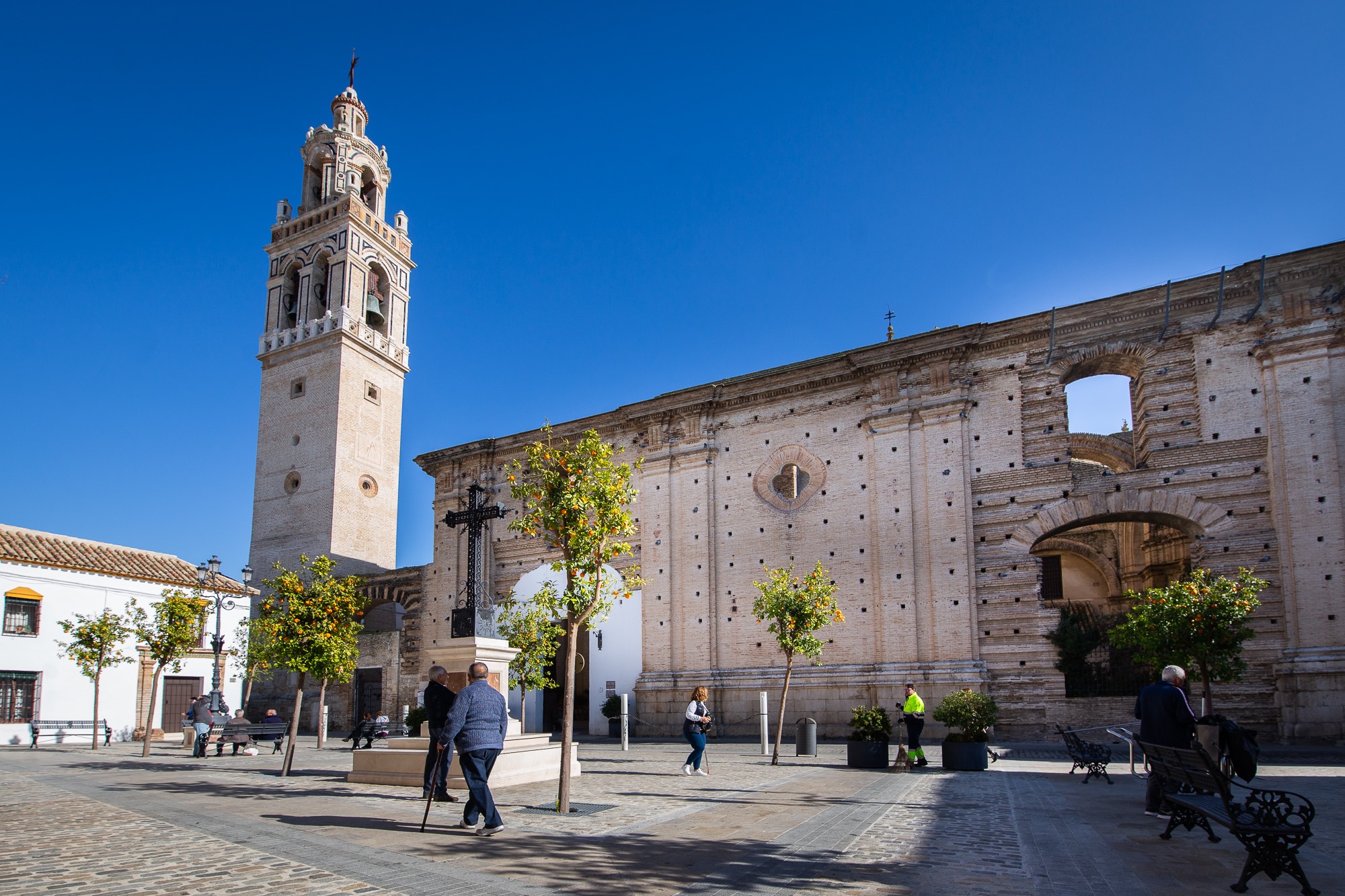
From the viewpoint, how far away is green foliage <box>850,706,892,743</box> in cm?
1564

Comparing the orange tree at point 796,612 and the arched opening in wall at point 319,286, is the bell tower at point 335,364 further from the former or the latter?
the orange tree at point 796,612

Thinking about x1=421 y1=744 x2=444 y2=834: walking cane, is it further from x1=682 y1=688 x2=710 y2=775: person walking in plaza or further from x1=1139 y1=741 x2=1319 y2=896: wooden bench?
x1=1139 y1=741 x2=1319 y2=896: wooden bench

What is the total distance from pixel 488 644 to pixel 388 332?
30.9 meters

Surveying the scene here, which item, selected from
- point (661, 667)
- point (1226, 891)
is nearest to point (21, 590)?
point (661, 667)

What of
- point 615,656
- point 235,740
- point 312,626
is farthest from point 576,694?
point 312,626

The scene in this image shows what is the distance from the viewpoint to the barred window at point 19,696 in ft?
89.2

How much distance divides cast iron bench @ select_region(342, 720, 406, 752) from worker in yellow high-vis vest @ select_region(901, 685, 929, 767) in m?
10.5

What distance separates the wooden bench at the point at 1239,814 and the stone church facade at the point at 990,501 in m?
12.6

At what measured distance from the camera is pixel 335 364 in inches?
1459

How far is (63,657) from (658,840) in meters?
28.6

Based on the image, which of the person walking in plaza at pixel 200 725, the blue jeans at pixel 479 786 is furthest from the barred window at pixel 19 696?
the blue jeans at pixel 479 786

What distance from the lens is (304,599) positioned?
16531mm

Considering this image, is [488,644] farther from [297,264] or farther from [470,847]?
[297,264]

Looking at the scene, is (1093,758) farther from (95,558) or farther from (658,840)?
(95,558)
